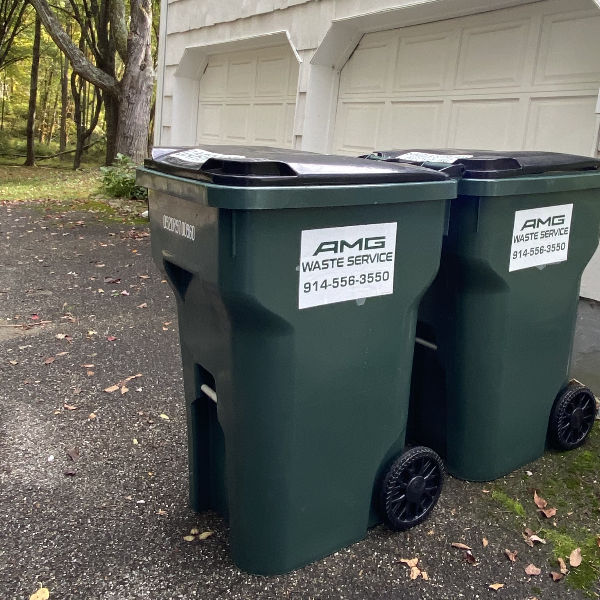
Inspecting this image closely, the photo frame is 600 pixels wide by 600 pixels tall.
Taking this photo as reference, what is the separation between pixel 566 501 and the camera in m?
2.84

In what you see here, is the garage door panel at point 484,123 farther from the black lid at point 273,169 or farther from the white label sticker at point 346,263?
the white label sticker at point 346,263

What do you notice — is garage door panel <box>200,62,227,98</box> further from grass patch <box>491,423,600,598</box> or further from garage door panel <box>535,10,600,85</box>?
grass patch <box>491,423,600,598</box>

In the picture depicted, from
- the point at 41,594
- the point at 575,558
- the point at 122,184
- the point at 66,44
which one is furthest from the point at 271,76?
the point at 41,594

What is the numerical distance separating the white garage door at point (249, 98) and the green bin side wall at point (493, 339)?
16.8 ft

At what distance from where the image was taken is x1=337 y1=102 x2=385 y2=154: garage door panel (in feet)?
20.2

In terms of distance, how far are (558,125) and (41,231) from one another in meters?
7.18

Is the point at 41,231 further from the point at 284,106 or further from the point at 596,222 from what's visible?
the point at 596,222

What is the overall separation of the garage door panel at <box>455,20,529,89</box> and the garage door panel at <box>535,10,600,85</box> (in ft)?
0.64

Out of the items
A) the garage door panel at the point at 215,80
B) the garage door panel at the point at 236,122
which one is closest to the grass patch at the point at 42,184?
the garage door panel at the point at 215,80

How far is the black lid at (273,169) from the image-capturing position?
1806 millimetres

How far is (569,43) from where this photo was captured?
4.36m

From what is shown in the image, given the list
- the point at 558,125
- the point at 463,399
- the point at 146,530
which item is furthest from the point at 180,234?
the point at 558,125

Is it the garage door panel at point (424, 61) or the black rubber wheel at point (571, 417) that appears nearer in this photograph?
the black rubber wheel at point (571, 417)

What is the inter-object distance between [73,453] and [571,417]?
2628 millimetres
